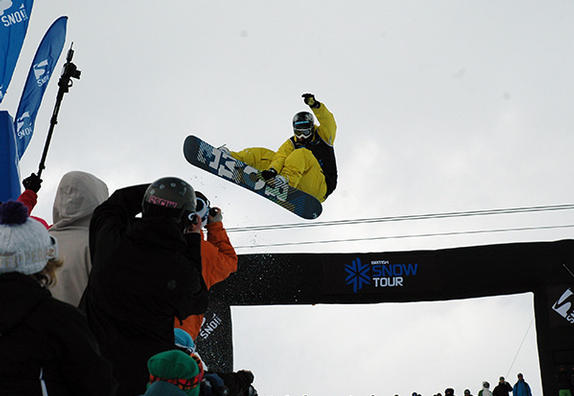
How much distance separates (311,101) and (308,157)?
0.68m

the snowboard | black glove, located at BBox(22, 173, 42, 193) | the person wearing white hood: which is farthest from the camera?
the snowboard

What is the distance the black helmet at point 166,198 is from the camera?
245 cm

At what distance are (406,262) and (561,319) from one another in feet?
7.67

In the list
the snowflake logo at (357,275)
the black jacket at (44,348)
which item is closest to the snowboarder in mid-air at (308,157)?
the snowflake logo at (357,275)

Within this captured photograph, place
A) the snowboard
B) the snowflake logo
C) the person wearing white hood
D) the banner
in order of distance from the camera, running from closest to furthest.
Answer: the person wearing white hood
the banner
the snowboard
the snowflake logo

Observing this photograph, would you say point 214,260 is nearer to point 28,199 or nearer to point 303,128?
point 28,199

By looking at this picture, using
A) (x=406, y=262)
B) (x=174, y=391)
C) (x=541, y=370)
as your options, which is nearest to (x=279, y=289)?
(x=406, y=262)

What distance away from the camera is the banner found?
365 cm

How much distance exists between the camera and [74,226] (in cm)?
287

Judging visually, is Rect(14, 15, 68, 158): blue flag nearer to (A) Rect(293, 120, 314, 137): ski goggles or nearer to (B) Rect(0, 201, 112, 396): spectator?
(A) Rect(293, 120, 314, 137): ski goggles

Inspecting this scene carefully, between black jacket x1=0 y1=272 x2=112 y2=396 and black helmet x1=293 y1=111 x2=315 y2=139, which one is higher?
black helmet x1=293 y1=111 x2=315 y2=139

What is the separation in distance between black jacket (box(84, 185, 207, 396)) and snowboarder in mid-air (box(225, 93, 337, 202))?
543 centimetres

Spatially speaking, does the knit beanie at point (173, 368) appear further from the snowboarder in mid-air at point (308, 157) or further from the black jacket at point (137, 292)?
the snowboarder in mid-air at point (308, 157)

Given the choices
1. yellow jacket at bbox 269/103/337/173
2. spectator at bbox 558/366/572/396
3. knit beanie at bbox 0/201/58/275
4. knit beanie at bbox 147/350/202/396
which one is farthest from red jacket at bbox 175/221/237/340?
spectator at bbox 558/366/572/396
